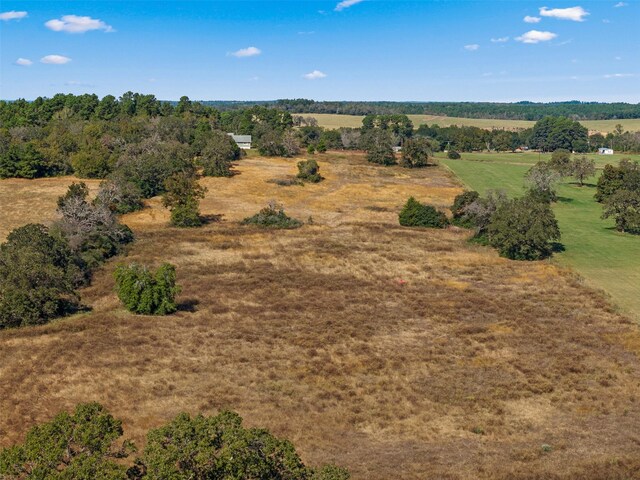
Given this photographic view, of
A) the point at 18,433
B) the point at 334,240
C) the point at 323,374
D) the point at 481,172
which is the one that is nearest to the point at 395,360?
the point at 323,374

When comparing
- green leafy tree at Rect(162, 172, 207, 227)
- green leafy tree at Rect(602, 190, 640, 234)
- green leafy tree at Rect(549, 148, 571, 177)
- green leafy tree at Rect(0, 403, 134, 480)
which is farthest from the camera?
green leafy tree at Rect(549, 148, 571, 177)

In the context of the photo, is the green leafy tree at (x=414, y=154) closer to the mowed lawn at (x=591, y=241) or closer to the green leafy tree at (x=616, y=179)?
the mowed lawn at (x=591, y=241)

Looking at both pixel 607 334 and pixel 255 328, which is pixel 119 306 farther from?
pixel 607 334

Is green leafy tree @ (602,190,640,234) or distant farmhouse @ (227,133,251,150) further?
distant farmhouse @ (227,133,251,150)

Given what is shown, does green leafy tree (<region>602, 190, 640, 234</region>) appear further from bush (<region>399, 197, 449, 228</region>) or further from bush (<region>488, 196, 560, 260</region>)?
bush (<region>399, 197, 449, 228</region>)

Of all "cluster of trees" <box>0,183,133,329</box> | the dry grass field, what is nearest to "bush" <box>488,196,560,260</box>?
the dry grass field

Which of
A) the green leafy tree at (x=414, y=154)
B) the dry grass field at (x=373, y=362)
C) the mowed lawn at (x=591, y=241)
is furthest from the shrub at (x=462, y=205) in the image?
the green leafy tree at (x=414, y=154)

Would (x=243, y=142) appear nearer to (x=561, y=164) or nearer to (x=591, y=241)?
(x=561, y=164)
